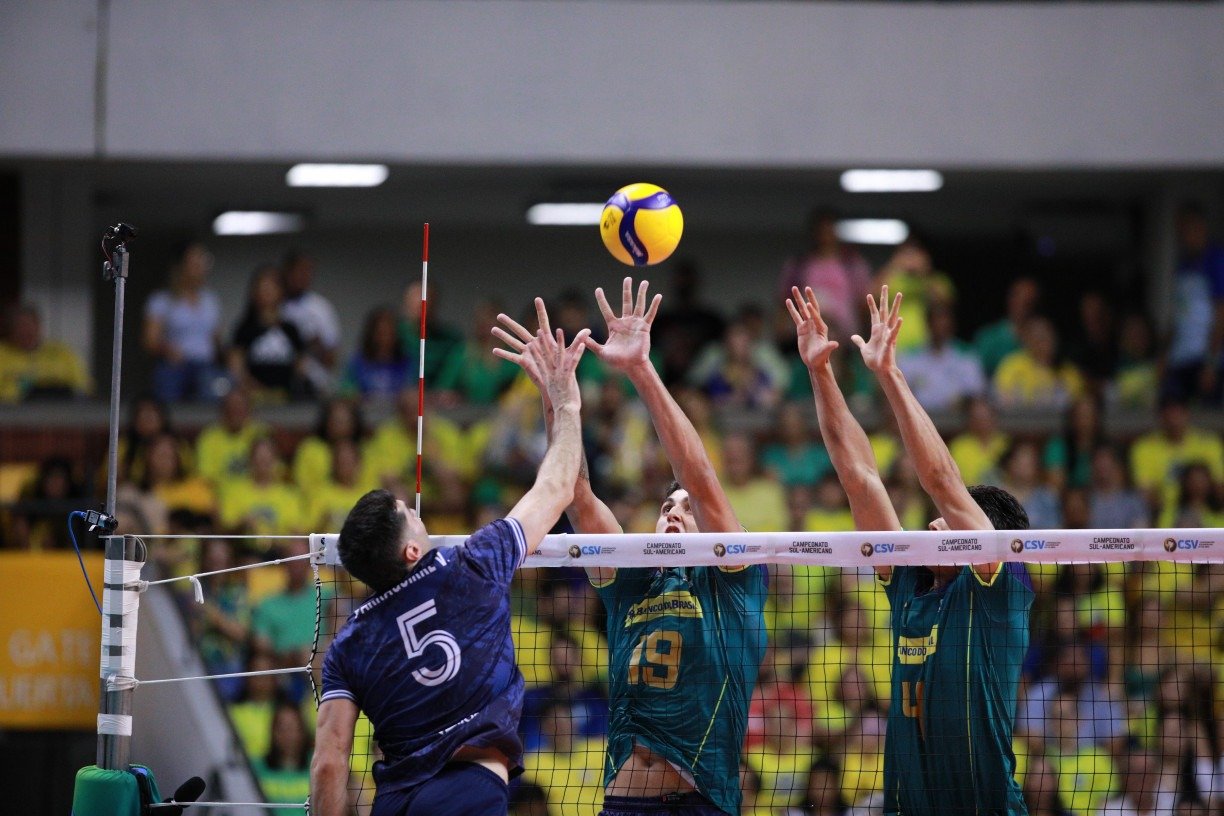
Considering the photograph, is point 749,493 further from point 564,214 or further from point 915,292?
point 564,214

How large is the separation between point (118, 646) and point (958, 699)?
3.64 m

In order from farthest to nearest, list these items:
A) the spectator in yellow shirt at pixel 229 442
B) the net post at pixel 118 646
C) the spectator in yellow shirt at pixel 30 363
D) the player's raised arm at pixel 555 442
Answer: the spectator in yellow shirt at pixel 30 363 → the spectator in yellow shirt at pixel 229 442 → the net post at pixel 118 646 → the player's raised arm at pixel 555 442

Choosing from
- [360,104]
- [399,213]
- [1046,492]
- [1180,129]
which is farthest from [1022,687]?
[399,213]

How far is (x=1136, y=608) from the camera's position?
38.0 feet

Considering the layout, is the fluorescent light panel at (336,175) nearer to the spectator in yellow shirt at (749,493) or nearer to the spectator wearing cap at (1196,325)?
the spectator in yellow shirt at (749,493)

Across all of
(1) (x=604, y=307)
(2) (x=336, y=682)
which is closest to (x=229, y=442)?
(1) (x=604, y=307)

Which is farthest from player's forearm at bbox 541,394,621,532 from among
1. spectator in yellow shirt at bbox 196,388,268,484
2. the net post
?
spectator in yellow shirt at bbox 196,388,268,484

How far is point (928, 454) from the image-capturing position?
668 cm

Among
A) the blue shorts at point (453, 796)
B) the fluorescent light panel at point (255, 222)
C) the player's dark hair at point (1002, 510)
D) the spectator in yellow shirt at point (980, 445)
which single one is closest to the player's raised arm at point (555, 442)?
the blue shorts at point (453, 796)

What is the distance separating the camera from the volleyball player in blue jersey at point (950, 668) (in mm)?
6695

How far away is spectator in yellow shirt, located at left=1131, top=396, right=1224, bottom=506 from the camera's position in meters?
14.5

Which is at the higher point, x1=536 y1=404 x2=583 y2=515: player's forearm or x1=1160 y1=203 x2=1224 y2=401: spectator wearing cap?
x1=1160 y1=203 x2=1224 y2=401: spectator wearing cap

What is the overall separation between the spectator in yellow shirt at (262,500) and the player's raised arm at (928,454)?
24.5ft

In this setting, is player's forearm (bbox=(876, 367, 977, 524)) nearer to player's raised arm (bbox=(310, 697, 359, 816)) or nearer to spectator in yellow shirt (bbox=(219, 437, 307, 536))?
player's raised arm (bbox=(310, 697, 359, 816))
